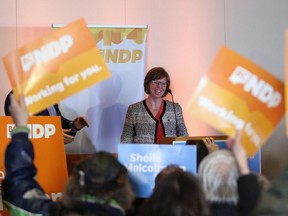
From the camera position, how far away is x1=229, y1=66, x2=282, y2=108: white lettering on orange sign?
2.22 metres

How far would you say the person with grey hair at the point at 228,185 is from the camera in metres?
1.95

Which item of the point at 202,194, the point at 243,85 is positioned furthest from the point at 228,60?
the point at 202,194

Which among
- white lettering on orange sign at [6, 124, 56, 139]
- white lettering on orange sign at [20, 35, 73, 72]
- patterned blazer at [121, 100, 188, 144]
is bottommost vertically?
patterned blazer at [121, 100, 188, 144]

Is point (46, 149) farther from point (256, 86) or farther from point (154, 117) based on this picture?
point (256, 86)

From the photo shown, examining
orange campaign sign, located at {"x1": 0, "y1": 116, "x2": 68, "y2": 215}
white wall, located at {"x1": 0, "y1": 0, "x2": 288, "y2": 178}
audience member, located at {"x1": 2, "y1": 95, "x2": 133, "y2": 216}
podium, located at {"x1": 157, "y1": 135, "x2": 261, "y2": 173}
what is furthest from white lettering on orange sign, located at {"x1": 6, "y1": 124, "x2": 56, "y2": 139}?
white wall, located at {"x1": 0, "y1": 0, "x2": 288, "y2": 178}

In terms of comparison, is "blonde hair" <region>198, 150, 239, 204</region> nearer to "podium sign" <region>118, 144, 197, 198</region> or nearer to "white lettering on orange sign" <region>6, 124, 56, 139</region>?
"podium sign" <region>118, 144, 197, 198</region>

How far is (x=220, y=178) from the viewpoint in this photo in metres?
2.02

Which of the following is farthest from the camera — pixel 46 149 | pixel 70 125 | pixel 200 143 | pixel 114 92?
pixel 114 92

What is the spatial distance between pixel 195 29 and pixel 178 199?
177 inches

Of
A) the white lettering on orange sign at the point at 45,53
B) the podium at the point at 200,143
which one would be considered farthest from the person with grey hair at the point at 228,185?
the podium at the point at 200,143

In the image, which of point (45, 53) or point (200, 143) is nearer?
point (45, 53)

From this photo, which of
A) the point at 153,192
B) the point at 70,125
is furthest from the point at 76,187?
the point at 70,125

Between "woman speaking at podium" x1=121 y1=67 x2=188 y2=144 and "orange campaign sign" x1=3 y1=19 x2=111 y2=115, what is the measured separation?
246 centimetres

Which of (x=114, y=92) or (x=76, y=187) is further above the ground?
(x=76, y=187)
